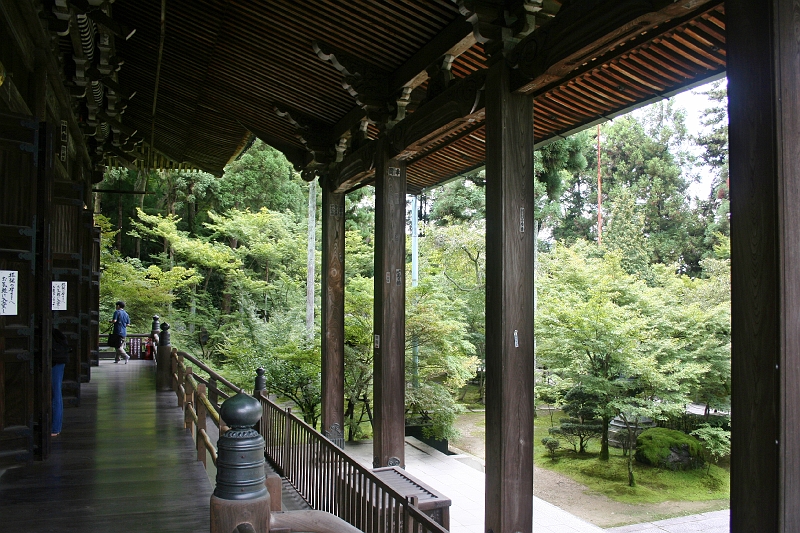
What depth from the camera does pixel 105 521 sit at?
135 inches

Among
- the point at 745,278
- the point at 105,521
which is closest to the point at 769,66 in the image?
the point at 745,278

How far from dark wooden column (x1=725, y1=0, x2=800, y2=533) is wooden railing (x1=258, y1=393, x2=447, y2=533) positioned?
1.66 m

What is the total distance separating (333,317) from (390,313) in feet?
6.14

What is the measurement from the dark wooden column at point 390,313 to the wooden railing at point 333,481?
1.93 ft

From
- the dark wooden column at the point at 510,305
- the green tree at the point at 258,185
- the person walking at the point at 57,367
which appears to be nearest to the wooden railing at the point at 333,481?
the dark wooden column at the point at 510,305

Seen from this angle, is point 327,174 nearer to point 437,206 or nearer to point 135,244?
point 437,206

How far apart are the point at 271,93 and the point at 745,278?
5470 mm

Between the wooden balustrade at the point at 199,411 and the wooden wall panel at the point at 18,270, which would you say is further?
the wooden balustrade at the point at 199,411

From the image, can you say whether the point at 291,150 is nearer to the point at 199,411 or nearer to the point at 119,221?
the point at 199,411

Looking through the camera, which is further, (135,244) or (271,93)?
(135,244)

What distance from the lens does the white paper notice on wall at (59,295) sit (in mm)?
6109

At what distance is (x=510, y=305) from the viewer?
13.5ft

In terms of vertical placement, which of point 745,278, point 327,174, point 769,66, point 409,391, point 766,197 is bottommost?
point 409,391

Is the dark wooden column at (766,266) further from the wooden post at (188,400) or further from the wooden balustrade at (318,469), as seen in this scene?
the wooden post at (188,400)
